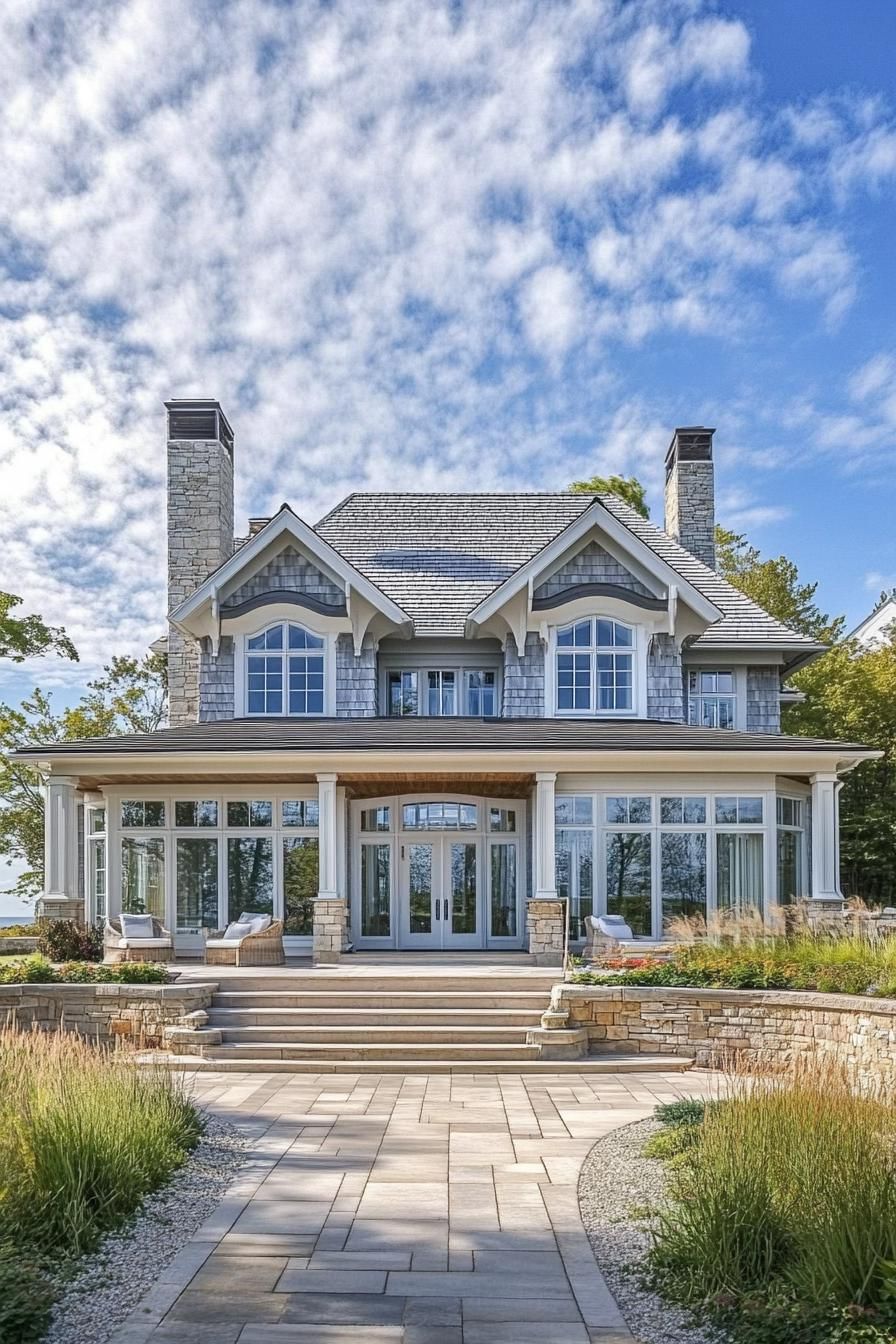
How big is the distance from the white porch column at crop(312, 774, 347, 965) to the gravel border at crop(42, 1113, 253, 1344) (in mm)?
7209

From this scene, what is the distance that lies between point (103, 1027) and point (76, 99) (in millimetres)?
10534

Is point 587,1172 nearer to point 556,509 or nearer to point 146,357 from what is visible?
point 146,357

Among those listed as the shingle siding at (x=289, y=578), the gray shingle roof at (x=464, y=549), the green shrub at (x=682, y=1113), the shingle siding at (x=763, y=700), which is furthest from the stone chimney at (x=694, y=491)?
the green shrub at (x=682, y=1113)

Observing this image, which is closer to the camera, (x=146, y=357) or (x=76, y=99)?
(x=76, y=99)

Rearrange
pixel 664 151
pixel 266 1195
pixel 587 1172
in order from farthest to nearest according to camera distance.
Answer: pixel 664 151 < pixel 587 1172 < pixel 266 1195

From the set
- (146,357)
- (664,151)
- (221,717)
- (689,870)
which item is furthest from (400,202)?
(689,870)

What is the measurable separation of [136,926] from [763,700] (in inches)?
465

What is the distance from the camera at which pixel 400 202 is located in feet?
45.5

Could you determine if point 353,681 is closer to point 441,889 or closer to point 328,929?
point 441,889

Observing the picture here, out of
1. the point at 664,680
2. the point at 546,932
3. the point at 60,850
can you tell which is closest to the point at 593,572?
the point at 664,680

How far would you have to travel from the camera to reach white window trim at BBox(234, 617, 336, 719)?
60.4 ft

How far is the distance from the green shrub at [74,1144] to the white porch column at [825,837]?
11077 mm

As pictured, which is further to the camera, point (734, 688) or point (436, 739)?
point (734, 688)

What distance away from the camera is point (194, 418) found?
66.6 ft
